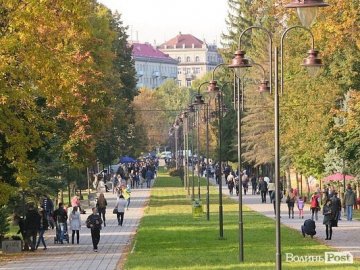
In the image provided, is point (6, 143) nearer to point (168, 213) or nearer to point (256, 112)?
point (168, 213)

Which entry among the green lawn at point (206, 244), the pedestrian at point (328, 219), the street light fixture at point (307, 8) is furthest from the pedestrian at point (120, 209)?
the street light fixture at point (307, 8)

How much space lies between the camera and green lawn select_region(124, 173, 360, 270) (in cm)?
3206

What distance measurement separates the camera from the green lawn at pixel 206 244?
32.1m

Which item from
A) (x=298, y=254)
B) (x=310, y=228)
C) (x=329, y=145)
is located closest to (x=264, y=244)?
(x=310, y=228)

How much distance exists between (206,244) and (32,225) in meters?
5.83

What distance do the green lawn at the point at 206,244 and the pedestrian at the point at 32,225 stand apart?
341 cm

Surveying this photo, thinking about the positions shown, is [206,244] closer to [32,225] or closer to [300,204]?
[32,225]

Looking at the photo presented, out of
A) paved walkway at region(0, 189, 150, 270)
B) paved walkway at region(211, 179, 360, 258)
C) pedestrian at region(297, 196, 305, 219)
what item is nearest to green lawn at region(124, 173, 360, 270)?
paved walkway at region(0, 189, 150, 270)

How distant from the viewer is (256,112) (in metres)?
89.9

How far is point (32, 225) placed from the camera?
40438 millimetres

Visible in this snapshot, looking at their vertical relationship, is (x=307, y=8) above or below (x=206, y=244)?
above

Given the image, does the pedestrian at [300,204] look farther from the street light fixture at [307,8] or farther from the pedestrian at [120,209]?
the street light fixture at [307,8]

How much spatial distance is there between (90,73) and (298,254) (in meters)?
30.8

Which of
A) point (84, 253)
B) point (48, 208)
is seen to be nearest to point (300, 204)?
point (48, 208)
